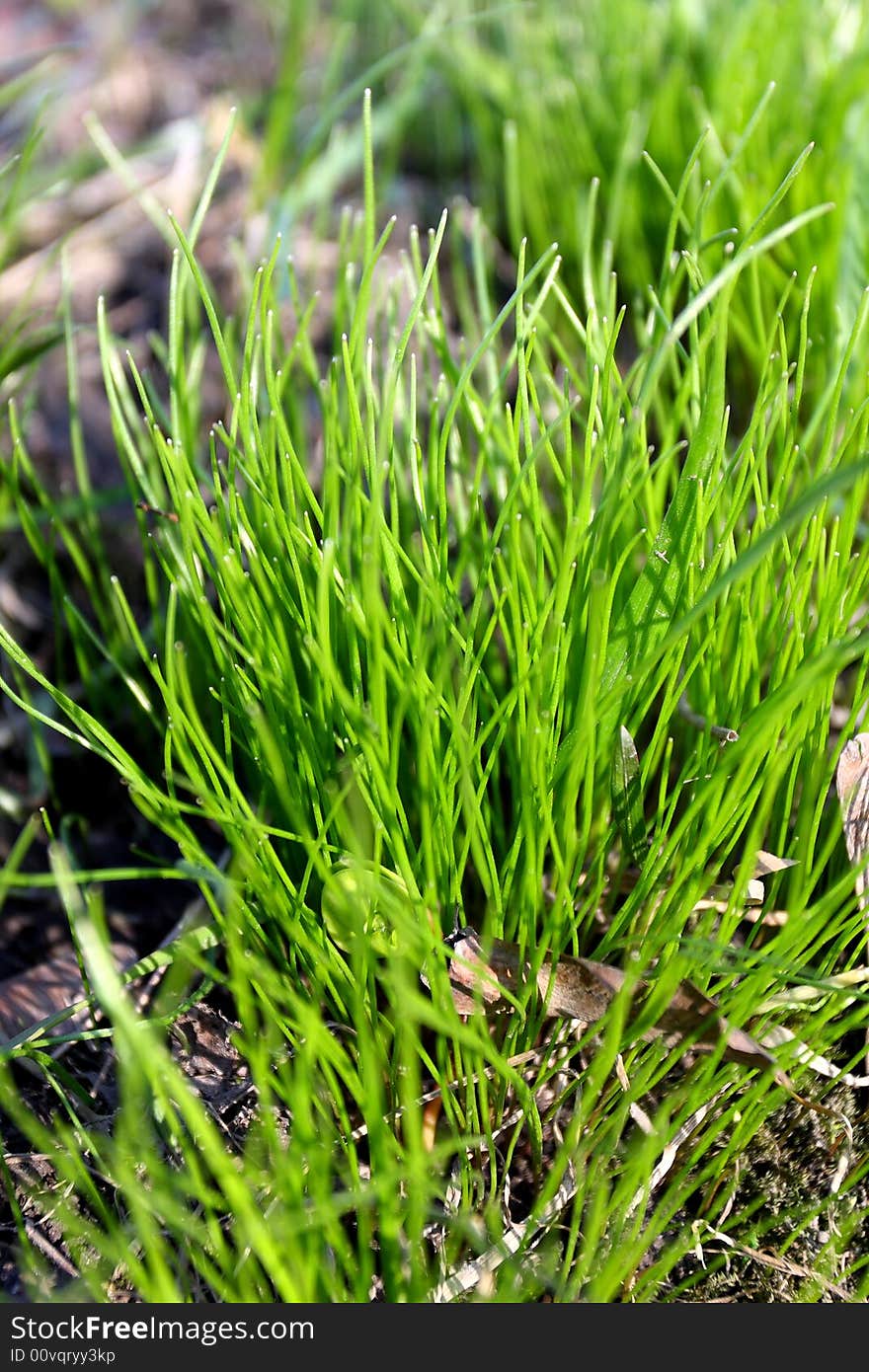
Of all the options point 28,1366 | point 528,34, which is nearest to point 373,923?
point 28,1366

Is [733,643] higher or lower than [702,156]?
lower

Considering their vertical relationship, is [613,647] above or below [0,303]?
below

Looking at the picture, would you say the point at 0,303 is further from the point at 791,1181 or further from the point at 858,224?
the point at 791,1181

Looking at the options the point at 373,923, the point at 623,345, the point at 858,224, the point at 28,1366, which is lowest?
the point at 28,1366

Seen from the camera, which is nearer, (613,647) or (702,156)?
(613,647)

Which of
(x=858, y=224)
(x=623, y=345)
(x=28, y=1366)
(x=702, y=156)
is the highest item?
(x=702, y=156)

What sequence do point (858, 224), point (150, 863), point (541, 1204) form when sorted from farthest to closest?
point (858, 224) < point (150, 863) < point (541, 1204)

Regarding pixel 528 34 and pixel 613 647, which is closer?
pixel 613 647

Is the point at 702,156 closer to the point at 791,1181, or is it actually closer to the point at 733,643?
the point at 733,643

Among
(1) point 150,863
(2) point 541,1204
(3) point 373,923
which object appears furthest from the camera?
(1) point 150,863

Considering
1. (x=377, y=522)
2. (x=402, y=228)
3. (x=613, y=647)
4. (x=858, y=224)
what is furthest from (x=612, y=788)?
(x=402, y=228)
